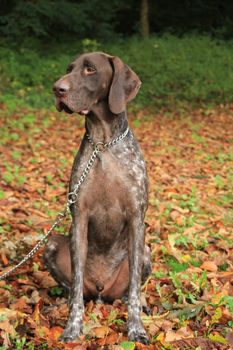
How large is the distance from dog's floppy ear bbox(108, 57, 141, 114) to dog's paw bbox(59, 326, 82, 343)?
5.20ft

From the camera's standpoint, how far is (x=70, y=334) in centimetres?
383

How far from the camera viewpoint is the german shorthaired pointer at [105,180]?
3.92 meters

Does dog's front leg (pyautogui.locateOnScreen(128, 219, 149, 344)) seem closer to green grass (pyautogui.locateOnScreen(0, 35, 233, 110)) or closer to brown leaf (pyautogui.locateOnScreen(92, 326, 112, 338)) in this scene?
brown leaf (pyautogui.locateOnScreen(92, 326, 112, 338))

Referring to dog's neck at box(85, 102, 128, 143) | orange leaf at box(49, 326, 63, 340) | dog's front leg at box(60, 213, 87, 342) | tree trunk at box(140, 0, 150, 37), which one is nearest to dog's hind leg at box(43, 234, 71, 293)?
dog's front leg at box(60, 213, 87, 342)

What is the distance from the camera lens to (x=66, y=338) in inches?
150

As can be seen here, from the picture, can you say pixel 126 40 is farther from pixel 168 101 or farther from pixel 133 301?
pixel 133 301

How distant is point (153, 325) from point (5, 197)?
372 cm

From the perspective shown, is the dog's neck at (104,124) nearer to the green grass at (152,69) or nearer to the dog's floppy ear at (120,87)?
the dog's floppy ear at (120,87)

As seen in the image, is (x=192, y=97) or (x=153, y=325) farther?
(x=192, y=97)

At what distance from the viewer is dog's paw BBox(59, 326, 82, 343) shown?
380 cm

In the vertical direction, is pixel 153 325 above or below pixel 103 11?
below

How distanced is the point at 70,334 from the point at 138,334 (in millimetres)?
480

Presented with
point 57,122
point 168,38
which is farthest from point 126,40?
point 57,122

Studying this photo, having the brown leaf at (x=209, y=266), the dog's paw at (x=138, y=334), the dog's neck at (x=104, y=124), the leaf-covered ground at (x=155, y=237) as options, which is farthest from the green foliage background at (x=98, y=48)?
the dog's paw at (x=138, y=334)
